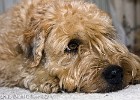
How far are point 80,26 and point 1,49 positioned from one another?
0.57 meters

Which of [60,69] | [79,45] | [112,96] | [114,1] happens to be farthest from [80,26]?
[114,1]

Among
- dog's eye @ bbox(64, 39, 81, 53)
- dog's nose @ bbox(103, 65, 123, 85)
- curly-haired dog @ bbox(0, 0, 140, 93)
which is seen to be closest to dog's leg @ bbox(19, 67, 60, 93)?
curly-haired dog @ bbox(0, 0, 140, 93)

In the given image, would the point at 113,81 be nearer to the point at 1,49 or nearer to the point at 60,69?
the point at 60,69

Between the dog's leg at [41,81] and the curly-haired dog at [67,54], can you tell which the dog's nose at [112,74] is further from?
the dog's leg at [41,81]

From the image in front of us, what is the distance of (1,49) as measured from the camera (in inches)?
108

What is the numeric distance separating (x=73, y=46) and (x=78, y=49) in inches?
1.5

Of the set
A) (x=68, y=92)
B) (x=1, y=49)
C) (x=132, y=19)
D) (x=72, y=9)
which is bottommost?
(x=132, y=19)

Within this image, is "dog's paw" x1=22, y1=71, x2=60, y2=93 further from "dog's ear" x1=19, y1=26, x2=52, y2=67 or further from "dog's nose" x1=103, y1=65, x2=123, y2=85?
"dog's nose" x1=103, y1=65, x2=123, y2=85

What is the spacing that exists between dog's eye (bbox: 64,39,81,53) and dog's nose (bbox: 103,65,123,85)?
256 millimetres

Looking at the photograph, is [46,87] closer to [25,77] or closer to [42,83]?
[42,83]

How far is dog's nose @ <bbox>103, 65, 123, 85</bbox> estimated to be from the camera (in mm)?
2301

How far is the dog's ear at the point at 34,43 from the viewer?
2.51m

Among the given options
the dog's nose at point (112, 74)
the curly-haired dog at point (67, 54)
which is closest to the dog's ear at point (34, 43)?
the curly-haired dog at point (67, 54)

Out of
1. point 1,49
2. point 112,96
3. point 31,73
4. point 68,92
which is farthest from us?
point 1,49
